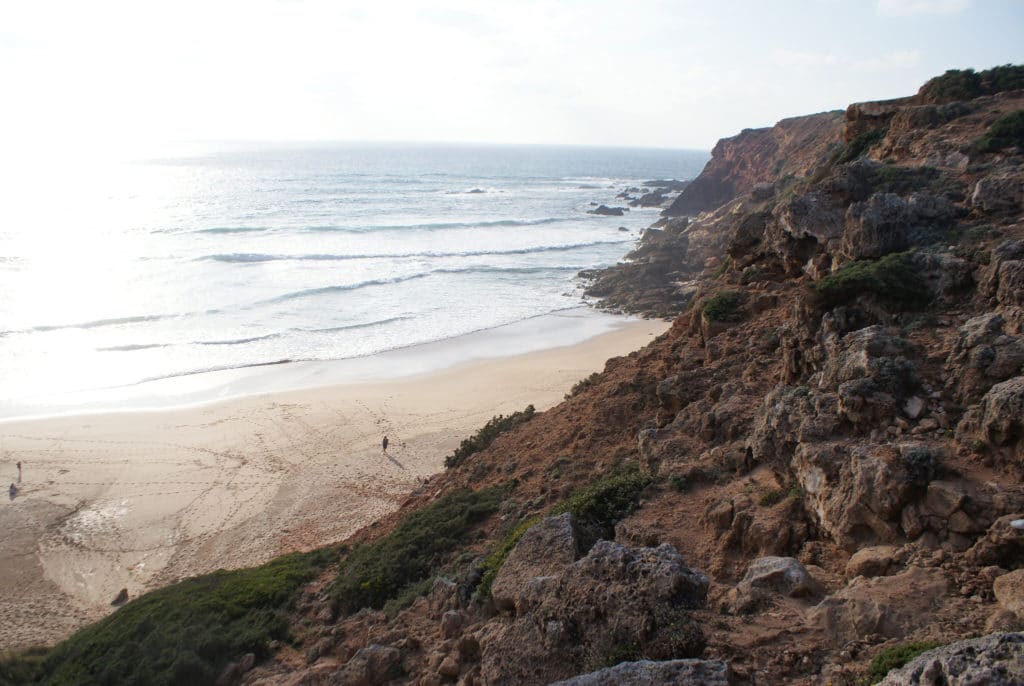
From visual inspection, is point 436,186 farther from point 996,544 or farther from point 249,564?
point 996,544

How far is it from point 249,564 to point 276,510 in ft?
7.59

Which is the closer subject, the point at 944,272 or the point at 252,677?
the point at 252,677

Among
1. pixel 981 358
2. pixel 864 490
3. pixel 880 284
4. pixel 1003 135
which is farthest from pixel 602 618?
pixel 1003 135

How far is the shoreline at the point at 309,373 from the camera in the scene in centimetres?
2236

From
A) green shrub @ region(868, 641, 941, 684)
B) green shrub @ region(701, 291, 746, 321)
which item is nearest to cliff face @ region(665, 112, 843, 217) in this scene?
green shrub @ region(701, 291, 746, 321)

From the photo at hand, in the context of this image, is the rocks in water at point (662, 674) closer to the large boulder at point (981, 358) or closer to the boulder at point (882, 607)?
the boulder at point (882, 607)

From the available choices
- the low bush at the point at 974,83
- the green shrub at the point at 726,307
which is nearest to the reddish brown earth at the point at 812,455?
the green shrub at the point at 726,307

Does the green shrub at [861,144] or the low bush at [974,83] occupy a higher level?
the low bush at [974,83]

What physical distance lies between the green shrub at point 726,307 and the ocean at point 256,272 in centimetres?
1773

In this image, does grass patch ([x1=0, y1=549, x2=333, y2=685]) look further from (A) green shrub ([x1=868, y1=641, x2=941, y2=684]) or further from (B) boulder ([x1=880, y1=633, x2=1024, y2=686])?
(B) boulder ([x1=880, y1=633, x2=1024, y2=686])

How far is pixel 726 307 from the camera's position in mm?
13289

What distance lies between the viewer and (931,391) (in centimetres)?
782

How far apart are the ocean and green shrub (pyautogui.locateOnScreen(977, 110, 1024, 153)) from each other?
70.5ft

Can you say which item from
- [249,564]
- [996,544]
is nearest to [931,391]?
[996,544]
